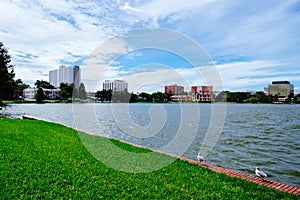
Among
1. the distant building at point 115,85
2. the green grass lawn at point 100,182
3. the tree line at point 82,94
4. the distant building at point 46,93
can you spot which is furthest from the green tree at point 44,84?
the green grass lawn at point 100,182

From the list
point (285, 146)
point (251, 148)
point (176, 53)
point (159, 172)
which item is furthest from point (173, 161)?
point (285, 146)

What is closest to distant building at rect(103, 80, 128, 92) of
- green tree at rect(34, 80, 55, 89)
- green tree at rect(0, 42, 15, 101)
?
green tree at rect(0, 42, 15, 101)

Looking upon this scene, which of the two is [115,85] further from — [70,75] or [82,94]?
[70,75]

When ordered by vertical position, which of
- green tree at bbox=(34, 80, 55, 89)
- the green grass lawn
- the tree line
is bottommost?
the green grass lawn

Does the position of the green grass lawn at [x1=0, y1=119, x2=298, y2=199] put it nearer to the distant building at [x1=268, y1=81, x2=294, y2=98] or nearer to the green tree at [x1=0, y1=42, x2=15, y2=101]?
the green tree at [x1=0, y1=42, x2=15, y2=101]

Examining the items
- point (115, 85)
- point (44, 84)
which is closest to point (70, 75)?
point (115, 85)

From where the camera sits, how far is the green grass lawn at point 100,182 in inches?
182

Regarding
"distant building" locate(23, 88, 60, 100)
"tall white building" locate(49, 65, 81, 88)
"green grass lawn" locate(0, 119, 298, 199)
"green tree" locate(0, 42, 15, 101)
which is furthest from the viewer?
"distant building" locate(23, 88, 60, 100)

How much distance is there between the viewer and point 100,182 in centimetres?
519

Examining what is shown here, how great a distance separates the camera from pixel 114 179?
5508mm

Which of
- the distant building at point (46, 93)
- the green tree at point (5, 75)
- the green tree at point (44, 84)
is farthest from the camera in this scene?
the green tree at point (44, 84)

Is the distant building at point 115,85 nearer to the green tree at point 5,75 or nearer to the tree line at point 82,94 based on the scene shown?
the tree line at point 82,94

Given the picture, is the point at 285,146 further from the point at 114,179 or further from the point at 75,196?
the point at 75,196

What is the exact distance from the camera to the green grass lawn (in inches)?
182
